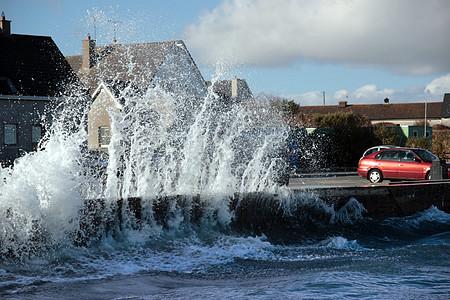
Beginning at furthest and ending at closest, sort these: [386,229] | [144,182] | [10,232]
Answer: [386,229], [144,182], [10,232]

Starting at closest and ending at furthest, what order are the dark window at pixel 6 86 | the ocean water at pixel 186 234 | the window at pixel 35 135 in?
the ocean water at pixel 186 234
the dark window at pixel 6 86
the window at pixel 35 135

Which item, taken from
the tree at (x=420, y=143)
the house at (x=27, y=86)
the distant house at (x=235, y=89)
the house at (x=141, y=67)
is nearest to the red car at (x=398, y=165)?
the tree at (x=420, y=143)

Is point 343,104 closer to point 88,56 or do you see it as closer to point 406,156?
point 88,56

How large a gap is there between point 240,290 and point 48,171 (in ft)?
14.7

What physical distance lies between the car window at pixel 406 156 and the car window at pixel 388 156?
203 mm

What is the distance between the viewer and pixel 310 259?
1048cm

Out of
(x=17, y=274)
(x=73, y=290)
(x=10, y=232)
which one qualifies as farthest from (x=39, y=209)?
(x=73, y=290)

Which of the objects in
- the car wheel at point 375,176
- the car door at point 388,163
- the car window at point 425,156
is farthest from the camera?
the car wheel at point 375,176

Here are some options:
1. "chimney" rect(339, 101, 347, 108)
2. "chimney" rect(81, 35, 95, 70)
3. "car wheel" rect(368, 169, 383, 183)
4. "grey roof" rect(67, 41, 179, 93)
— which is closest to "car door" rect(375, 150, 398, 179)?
"car wheel" rect(368, 169, 383, 183)

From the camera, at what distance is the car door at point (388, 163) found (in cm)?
2297

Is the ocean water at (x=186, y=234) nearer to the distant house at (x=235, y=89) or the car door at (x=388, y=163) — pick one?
the car door at (x=388, y=163)

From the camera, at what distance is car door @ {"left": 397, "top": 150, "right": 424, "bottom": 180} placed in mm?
22391

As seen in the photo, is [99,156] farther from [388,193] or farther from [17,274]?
[17,274]

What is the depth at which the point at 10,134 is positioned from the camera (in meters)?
31.7
